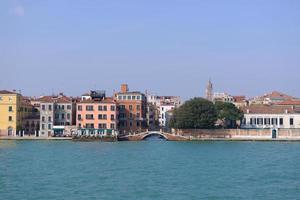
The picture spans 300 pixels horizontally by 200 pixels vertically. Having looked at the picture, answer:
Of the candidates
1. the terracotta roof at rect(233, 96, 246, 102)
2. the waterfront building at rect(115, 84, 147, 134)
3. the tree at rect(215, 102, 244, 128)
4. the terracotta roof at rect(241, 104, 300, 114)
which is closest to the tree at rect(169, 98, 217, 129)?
the tree at rect(215, 102, 244, 128)

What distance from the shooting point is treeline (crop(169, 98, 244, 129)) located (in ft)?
198

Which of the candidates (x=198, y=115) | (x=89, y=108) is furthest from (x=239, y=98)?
(x=89, y=108)

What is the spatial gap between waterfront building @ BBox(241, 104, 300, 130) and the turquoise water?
27148 millimetres

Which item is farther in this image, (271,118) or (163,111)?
(163,111)

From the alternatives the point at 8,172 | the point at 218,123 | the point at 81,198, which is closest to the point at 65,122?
the point at 218,123

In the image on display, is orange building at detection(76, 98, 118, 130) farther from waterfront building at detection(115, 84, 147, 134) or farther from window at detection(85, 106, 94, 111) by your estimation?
waterfront building at detection(115, 84, 147, 134)

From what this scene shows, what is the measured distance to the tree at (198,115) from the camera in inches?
2370

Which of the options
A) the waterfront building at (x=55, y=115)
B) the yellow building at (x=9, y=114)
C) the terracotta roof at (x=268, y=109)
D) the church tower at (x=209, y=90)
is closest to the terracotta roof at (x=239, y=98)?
the church tower at (x=209, y=90)

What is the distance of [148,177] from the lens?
25781 mm

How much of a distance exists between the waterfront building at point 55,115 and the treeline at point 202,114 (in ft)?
38.2

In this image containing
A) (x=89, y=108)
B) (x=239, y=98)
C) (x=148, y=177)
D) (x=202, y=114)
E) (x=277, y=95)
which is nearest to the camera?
(x=148, y=177)

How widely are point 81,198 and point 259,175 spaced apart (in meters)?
10.2

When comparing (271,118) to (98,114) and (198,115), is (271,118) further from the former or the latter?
(98,114)

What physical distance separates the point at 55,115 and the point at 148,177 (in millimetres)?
38628
